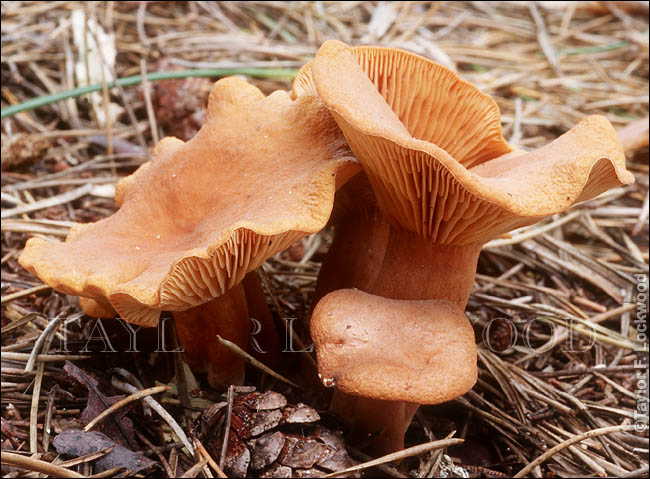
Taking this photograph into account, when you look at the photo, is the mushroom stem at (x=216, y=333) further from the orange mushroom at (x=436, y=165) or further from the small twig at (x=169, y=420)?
the orange mushroom at (x=436, y=165)


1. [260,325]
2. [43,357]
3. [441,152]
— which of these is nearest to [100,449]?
[43,357]

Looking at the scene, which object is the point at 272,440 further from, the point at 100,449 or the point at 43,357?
the point at 43,357

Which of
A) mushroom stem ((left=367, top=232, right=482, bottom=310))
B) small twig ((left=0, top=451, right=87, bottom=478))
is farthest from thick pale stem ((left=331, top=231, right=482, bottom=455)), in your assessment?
small twig ((left=0, top=451, right=87, bottom=478))

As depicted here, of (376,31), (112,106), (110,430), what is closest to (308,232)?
(110,430)

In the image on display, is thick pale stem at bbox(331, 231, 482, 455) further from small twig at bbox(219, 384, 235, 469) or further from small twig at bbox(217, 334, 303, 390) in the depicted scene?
small twig at bbox(219, 384, 235, 469)

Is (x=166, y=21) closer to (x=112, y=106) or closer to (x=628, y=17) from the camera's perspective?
(x=112, y=106)
